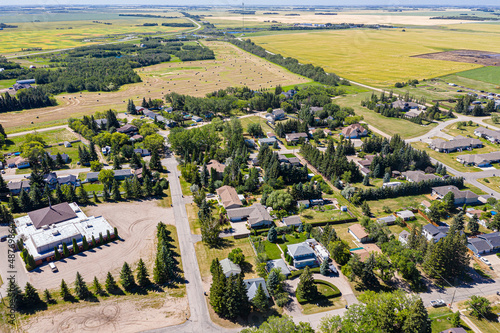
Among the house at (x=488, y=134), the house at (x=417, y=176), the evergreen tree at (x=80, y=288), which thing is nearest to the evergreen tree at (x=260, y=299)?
the evergreen tree at (x=80, y=288)

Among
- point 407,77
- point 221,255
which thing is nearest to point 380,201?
point 221,255

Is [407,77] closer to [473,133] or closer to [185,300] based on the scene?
[473,133]

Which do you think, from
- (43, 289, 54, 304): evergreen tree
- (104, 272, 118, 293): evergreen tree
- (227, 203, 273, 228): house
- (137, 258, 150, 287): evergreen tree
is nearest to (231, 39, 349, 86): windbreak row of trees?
(227, 203, 273, 228): house

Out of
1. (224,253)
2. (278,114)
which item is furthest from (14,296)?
(278,114)

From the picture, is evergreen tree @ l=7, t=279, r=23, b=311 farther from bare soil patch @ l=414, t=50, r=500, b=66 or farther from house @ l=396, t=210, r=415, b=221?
bare soil patch @ l=414, t=50, r=500, b=66

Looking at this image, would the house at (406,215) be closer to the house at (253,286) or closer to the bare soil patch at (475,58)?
the house at (253,286)

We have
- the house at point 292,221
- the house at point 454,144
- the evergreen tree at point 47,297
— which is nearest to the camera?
the evergreen tree at point 47,297
